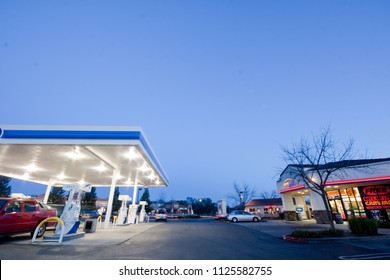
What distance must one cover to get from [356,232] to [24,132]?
1897 cm

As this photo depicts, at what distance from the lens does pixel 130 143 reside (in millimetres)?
10328

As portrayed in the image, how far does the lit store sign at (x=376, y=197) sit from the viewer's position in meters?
16.8

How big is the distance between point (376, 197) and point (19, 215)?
26032mm

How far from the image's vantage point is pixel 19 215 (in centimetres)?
866

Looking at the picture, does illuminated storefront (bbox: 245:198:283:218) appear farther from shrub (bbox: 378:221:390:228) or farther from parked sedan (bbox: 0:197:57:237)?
parked sedan (bbox: 0:197:57:237)

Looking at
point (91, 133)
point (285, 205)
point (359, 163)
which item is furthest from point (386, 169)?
point (91, 133)

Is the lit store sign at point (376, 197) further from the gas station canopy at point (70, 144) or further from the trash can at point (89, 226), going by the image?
the trash can at point (89, 226)

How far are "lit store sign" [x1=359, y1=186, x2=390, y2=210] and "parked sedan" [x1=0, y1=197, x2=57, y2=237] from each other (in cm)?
2516

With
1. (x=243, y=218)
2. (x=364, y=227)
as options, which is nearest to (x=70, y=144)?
(x=364, y=227)

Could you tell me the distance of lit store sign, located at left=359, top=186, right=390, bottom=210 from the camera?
1683cm

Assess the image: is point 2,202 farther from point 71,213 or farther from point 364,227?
point 364,227

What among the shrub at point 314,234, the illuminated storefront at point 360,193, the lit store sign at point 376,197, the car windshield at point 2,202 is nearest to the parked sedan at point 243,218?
the illuminated storefront at point 360,193
